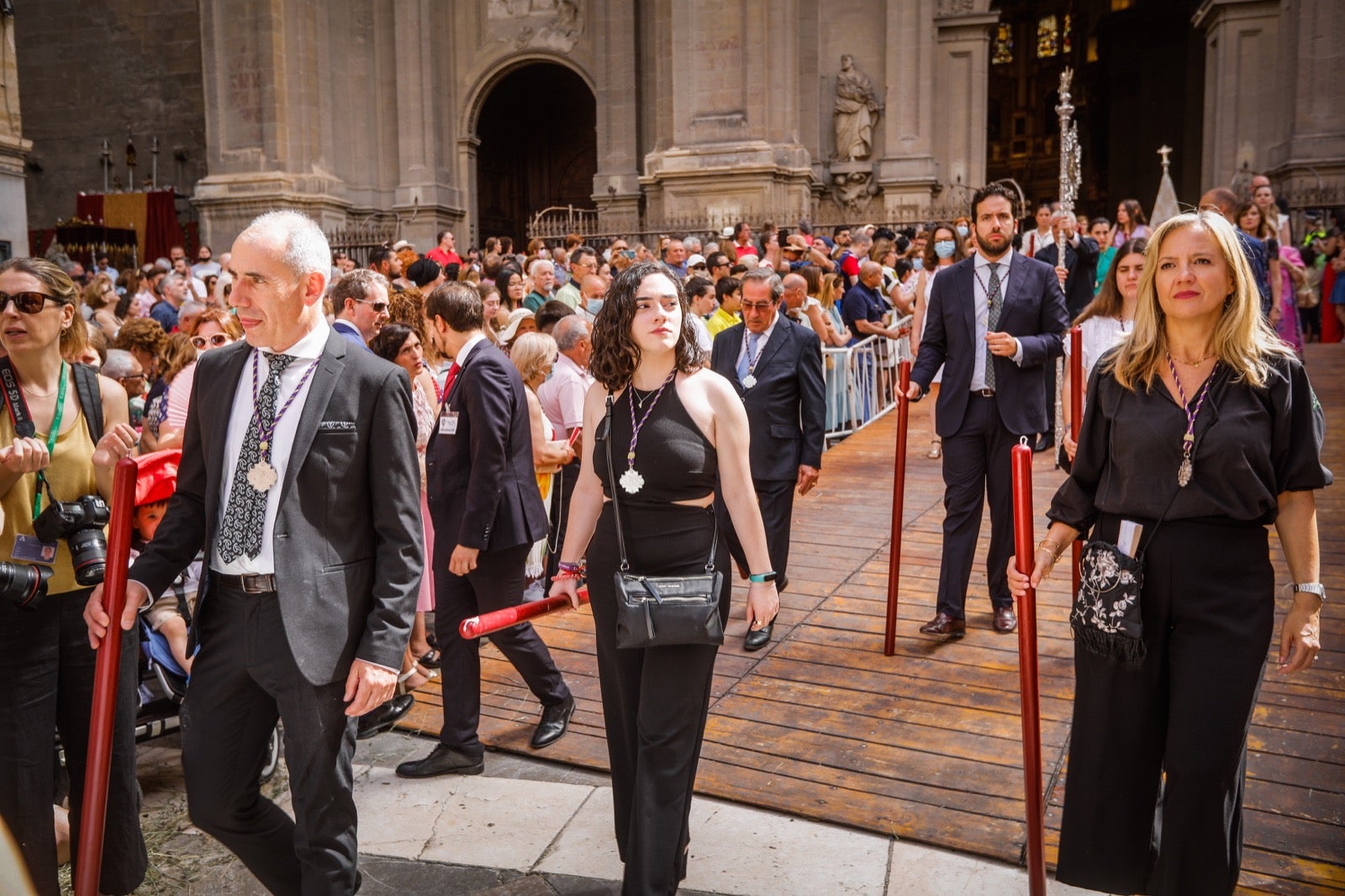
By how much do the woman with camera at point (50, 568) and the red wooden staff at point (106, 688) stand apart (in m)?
0.31

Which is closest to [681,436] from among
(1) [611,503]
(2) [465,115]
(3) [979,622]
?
(1) [611,503]

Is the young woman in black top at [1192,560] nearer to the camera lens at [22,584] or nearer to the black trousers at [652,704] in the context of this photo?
the black trousers at [652,704]

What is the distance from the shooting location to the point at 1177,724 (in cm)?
287

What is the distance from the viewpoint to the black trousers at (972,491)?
18.1ft

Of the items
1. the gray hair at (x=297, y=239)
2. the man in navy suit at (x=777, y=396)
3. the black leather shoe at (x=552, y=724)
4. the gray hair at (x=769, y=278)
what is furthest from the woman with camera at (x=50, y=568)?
the gray hair at (x=769, y=278)

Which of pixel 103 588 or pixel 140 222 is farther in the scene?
pixel 140 222

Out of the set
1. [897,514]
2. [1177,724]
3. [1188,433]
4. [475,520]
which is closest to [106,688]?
[475,520]

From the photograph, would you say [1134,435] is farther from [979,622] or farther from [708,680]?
[979,622]

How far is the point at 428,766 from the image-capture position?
451 centimetres

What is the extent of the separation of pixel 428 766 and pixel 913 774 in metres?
1.92

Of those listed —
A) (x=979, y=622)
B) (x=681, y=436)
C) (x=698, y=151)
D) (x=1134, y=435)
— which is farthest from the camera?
(x=698, y=151)

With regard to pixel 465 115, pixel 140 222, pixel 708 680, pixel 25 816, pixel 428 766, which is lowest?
pixel 428 766

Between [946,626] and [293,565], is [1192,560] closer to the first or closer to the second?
[293,565]

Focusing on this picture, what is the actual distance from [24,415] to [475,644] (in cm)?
195
